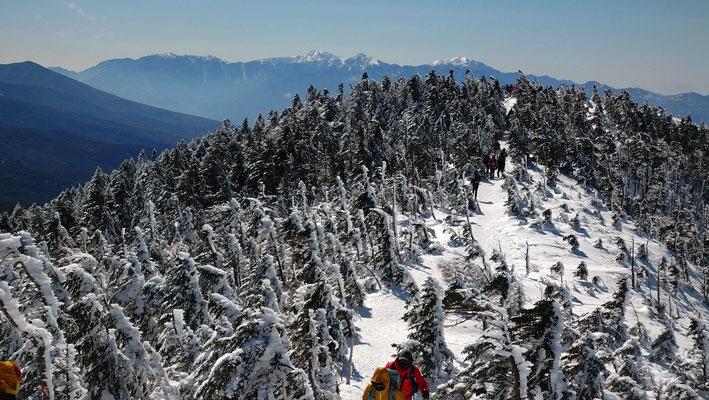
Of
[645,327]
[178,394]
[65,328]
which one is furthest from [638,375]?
[65,328]

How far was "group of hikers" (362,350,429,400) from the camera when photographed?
311 inches

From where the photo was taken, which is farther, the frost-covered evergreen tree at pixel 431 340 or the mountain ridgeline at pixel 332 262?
the frost-covered evergreen tree at pixel 431 340

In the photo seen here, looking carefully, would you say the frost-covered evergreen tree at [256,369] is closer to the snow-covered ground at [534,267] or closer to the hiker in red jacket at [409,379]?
the hiker in red jacket at [409,379]

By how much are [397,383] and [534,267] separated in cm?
2607

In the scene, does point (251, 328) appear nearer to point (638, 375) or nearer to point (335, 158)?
point (638, 375)

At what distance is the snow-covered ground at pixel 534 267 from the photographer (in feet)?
66.2

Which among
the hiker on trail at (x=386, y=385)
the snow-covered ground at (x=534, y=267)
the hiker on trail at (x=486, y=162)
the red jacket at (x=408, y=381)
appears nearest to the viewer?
the hiker on trail at (x=386, y=385)

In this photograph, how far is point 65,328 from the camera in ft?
33.9

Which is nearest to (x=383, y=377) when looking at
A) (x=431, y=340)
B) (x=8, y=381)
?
(x=8, y=381)

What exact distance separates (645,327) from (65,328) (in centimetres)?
3154

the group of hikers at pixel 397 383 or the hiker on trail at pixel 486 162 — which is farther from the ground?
the group of hikers at pixel 397 383

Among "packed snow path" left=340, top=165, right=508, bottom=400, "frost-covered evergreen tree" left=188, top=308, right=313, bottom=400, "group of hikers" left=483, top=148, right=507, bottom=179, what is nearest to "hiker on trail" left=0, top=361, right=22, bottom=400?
"frost-covered evergreen tree" left=188, top=308, right=313, bottom=400

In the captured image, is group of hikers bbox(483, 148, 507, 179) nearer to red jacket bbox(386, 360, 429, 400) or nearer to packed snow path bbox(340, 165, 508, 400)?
packed snow path bbox(340, 165, 508, 400)

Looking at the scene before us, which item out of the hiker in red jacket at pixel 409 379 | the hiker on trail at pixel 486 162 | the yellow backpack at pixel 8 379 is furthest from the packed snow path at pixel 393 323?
the hiker on trail at pixel 486 162
